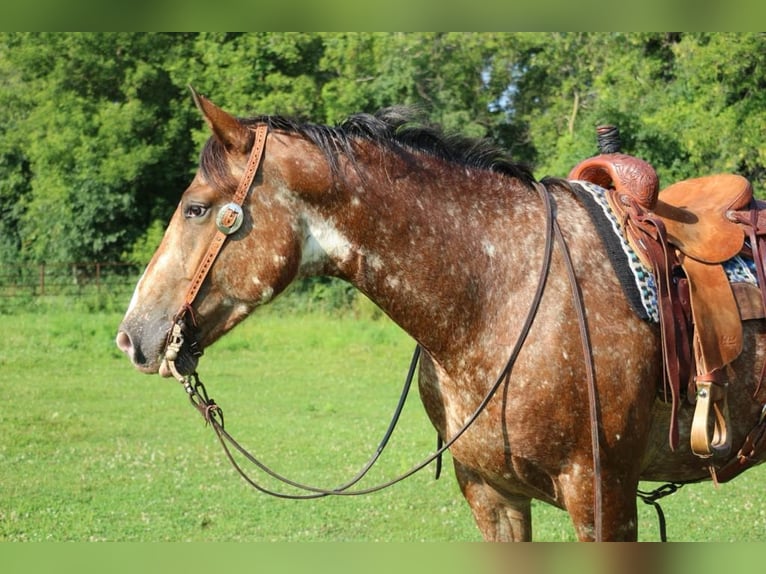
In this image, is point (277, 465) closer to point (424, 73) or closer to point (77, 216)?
point (424, 73)

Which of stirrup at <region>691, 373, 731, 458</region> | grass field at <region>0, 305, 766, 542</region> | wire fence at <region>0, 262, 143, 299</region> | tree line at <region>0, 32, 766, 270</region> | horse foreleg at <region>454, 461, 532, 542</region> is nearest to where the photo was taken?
stirrup at <region>691, 373, 731, 458</region>

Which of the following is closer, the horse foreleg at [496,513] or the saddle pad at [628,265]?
the saddle pad at [628,265]

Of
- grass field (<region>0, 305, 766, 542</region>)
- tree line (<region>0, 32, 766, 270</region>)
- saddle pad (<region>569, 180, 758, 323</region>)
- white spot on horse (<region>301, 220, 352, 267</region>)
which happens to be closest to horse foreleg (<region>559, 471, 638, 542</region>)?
saddle pad (<region>569, 180, 758, 323</region>)

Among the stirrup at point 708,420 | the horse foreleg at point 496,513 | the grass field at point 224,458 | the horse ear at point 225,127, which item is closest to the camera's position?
the horse ear at point 225,127

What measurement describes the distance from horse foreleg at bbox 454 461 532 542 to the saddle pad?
909mm

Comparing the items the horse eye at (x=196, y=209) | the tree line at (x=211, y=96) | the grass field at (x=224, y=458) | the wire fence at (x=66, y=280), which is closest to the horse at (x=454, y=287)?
the horse eye at (x=196, y=209)

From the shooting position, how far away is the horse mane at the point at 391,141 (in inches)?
117

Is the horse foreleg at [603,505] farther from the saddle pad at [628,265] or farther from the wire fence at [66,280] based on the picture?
the wire fence at [66,280]

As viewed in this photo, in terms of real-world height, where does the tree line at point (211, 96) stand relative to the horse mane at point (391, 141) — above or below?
below

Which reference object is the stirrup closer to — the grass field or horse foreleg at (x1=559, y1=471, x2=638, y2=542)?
horse foreleg at (x1=559, y1=471, x2=638, y2=542)

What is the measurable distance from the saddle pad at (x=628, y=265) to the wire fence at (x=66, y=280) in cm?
1723

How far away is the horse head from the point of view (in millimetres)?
2891

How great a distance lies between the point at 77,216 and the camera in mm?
22688

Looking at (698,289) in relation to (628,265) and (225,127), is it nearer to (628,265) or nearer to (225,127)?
(628,265)
